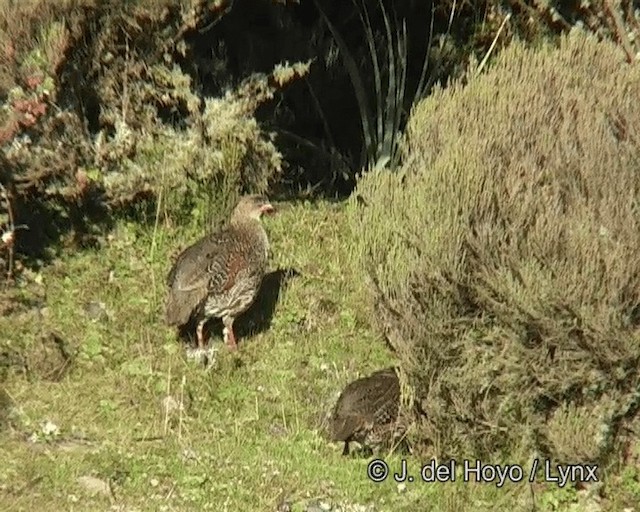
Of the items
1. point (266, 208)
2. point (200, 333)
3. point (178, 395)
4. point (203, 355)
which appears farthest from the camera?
point (266, 208)

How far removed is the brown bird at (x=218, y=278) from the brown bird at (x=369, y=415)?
1.44 meters

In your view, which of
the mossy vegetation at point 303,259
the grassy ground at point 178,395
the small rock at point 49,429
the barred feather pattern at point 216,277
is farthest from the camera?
the barred feather pattern at point 216,277

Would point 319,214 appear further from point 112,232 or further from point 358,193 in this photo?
point 358,193

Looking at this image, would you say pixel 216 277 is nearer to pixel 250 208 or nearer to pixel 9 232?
pixel 250 208

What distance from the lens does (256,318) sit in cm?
1052

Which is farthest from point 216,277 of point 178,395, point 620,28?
point 620,28

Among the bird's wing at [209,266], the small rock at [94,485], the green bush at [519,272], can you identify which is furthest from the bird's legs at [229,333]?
the small rock at [94,485]

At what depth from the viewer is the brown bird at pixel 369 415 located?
868 cm

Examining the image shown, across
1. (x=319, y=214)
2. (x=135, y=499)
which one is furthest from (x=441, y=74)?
(x=135, y=499)

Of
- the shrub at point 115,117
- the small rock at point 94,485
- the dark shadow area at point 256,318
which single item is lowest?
the small rock at point 94,485

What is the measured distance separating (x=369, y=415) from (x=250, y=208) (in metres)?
2.54

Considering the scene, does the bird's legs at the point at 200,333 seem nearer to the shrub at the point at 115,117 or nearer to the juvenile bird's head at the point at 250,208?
the juvenile bird's head at the point at 250,208

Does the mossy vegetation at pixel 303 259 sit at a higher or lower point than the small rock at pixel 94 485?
higher

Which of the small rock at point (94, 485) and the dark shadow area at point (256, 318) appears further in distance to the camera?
the dark shadow area at point (256, 318)
